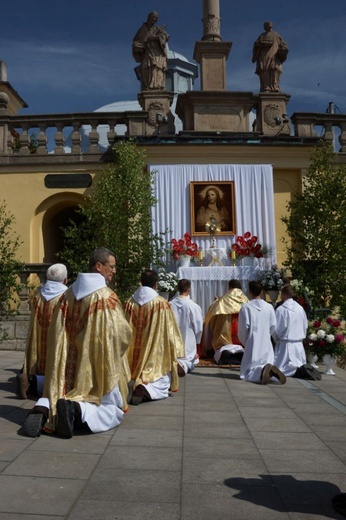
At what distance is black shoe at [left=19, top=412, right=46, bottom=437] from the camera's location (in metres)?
5.52

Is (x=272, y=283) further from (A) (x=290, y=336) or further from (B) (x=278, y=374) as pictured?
(B) (x=278, y=374)

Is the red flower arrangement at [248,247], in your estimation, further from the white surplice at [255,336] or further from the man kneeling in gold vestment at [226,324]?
the white surplice at [255,336]

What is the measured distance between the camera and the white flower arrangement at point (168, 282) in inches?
531

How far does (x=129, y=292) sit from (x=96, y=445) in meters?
8.78

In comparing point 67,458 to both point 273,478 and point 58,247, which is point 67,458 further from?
point 58,247

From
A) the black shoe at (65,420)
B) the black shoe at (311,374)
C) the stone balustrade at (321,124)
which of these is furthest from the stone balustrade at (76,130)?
the black shoe at (65,420)

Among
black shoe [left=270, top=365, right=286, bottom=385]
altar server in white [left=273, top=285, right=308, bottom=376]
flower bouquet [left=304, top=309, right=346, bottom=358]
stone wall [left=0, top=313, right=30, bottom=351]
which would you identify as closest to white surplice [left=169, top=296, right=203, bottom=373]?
altar server in white [left=273, top=285, right=308, bottom=376]

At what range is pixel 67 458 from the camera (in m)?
4.91

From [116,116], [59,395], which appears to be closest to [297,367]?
[59,395]

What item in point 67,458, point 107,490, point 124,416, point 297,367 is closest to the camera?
point 107,490

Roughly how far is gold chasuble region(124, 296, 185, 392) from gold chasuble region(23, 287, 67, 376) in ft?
3.60

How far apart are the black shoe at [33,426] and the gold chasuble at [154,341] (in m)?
2.53

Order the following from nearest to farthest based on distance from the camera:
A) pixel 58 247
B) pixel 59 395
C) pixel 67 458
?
pixel 67 458 → pixel 59 395 → pixel 58 247

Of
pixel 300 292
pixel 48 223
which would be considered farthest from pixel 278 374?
pixel 48 223
